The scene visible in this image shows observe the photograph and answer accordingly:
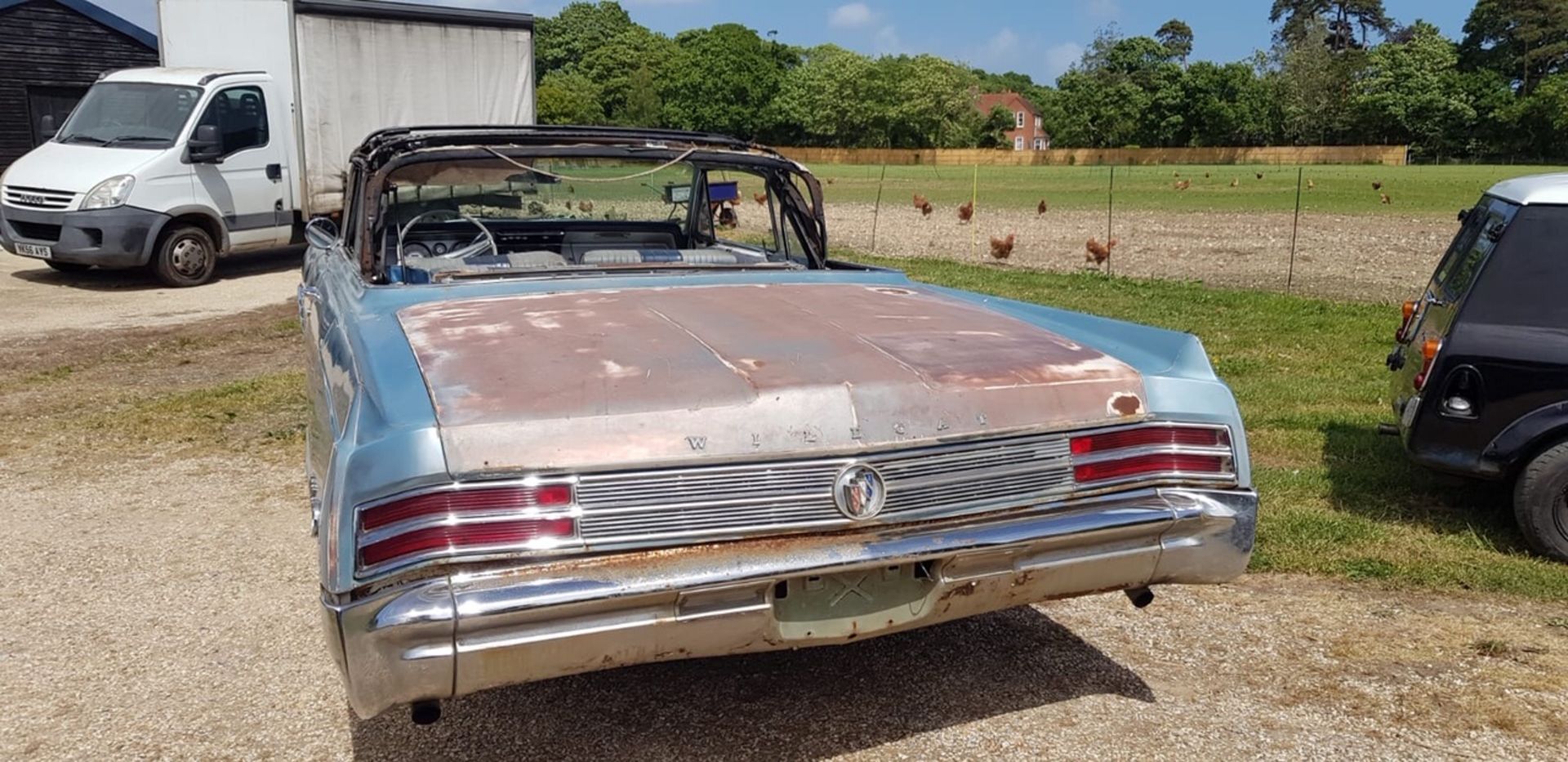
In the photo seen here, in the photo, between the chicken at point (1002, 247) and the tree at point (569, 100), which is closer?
the chicken at point (1002, 247)

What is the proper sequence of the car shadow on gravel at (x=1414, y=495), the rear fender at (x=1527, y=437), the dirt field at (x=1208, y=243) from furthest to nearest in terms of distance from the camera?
the dirt field at (x=1208, y=243) → the car shadow on gravel at (x=1414, y=495) → the rear fender at (x=1527, y=437)

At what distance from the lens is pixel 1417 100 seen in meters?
75.0

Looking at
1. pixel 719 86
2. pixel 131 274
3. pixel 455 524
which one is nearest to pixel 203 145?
pixel 131 274

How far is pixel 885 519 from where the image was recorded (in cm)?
278

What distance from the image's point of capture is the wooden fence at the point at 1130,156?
71250mm

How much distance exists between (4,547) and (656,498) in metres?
3.78

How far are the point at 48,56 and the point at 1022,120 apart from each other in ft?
336

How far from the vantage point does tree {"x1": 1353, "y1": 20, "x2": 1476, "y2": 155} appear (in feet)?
243

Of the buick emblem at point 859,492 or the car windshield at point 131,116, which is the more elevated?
the car windshield at point 131,116

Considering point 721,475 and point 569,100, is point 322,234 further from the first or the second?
point 569,100

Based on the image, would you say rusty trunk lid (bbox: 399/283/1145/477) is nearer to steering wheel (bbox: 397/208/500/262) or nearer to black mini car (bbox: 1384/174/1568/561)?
steering wheel (bbox: 397/208/500/262)

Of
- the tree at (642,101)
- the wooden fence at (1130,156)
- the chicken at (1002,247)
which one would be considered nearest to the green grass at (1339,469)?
the chicken at (1002,247)

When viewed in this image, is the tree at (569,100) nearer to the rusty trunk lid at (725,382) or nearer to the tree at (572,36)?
the tree at (572,36)

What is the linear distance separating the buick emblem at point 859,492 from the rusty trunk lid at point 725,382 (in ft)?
0.18
